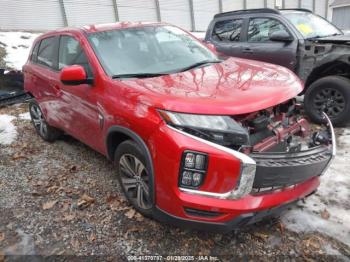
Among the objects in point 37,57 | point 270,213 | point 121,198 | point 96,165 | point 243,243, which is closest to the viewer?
point 270,213

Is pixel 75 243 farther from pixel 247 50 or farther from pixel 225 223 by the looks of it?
pixel 247 50

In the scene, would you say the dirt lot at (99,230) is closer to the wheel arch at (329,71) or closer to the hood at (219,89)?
the hood at (219,89)

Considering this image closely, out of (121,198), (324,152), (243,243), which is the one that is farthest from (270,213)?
(121,198)

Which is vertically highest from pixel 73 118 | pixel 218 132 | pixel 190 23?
pixel 218 132

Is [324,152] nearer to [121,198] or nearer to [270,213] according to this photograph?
[270,213]

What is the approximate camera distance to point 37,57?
5289mm

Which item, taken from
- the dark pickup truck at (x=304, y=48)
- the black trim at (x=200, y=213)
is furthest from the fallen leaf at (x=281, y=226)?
the dark pickup truck at (x=304, y=48)

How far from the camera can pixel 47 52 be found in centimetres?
496

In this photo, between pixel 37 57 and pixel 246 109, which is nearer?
pixel 246 109

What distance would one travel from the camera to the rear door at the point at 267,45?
5750 mm

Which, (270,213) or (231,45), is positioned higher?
(231,45)

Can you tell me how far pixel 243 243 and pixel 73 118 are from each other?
7.96ft

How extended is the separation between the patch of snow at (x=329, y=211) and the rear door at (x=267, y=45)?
238 centimetres

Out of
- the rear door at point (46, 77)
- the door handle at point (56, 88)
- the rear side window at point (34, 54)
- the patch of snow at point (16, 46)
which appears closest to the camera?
the door handle at point (56, 88)
